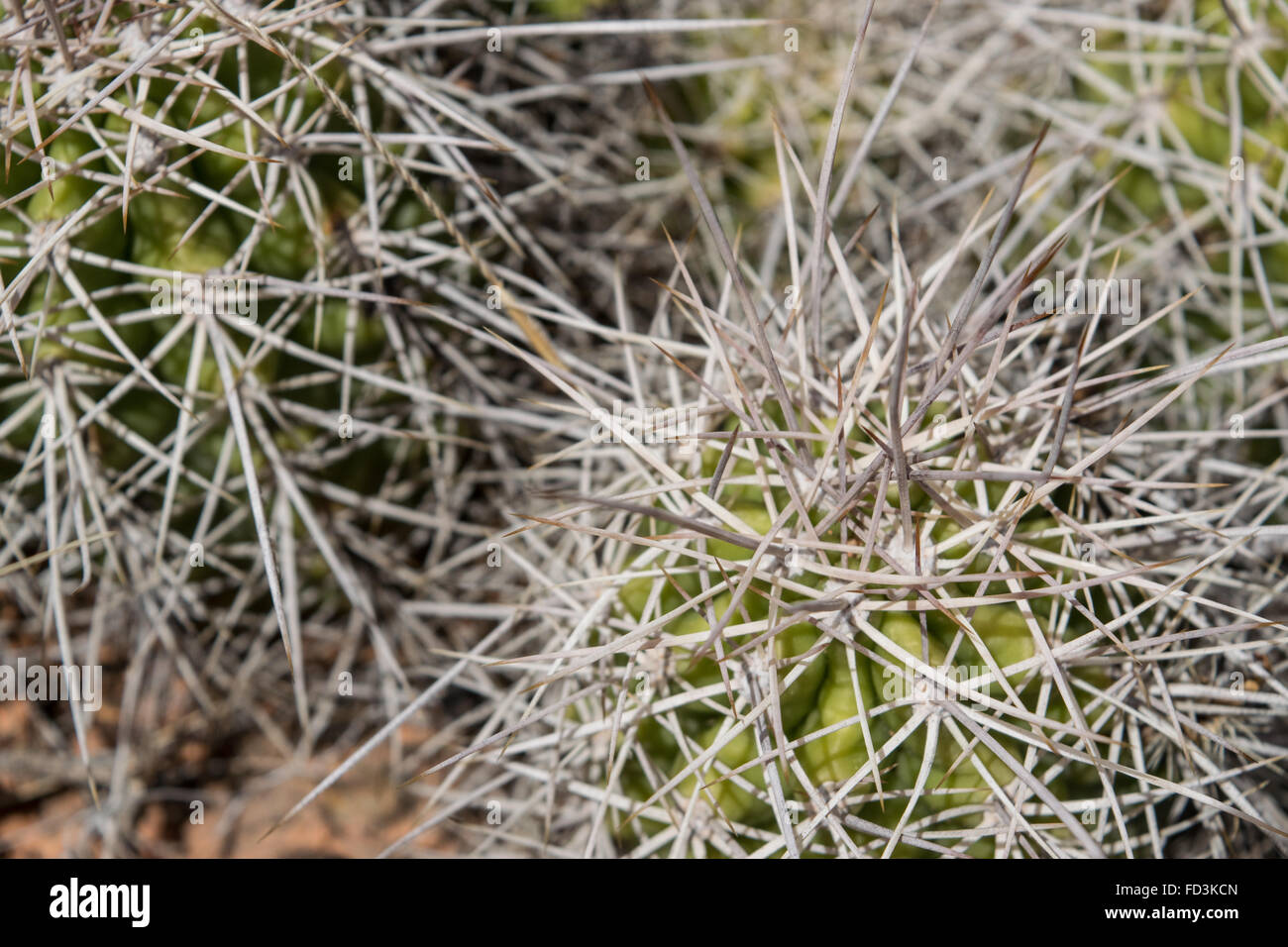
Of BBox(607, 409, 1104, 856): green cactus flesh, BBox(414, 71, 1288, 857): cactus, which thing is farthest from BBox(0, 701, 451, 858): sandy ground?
BBox(607, 409, 1104, 856): green cactus flesh

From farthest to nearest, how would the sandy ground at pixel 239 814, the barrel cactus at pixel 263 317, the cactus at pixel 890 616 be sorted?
the sandy ground at pixel 239 814
the barrel cactus at pixel 263 317
the cactus at pixel 890 616

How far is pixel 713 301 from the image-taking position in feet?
3.84

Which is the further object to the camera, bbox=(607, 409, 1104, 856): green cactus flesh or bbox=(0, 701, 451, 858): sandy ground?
bbox=(0, 701, 451, 858): sandy ground

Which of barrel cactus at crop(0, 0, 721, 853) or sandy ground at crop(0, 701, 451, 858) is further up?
barrel cactus at crop(0, 0, 721, 853)

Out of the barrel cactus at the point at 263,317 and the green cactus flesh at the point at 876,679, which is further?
the barrel cactus at the point at 263,317

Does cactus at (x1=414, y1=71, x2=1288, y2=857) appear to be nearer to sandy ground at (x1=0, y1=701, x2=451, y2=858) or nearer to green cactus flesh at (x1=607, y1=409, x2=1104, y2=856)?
green cactus flesh at (x1=607, y1=409, x2=1104, y2=856)

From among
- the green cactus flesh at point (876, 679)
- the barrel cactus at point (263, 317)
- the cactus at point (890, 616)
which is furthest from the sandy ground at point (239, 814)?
the green cactus flesh at point (876, 679)

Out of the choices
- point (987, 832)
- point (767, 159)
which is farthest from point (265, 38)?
point (987, 832)

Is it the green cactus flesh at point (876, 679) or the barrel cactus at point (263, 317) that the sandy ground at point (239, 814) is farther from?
the green cactus flesh at point (876, 679)

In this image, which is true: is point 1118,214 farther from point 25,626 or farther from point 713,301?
point 25,626

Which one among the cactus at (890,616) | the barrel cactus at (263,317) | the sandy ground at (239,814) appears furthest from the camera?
the sandy ground at (239,814)

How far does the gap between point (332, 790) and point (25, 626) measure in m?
0.46
